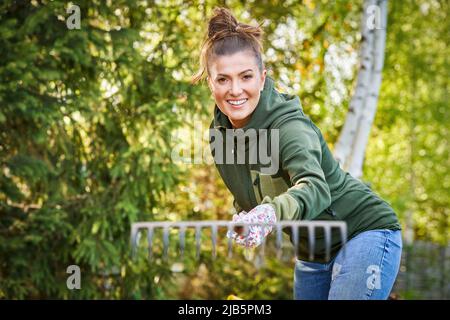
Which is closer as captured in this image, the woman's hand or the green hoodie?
the woman's hand

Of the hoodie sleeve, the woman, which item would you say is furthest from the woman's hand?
the woman

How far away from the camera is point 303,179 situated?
216 cm

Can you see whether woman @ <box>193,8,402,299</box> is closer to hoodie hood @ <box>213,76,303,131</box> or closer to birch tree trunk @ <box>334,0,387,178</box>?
hoodie hood @ <box>213,76,303,131</box>

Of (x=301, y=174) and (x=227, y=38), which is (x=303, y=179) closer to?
(x=301, y=174)

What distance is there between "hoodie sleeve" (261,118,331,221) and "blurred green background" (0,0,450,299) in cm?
262

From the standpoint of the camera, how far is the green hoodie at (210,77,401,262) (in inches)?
87.0

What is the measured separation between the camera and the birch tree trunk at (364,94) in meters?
6.82

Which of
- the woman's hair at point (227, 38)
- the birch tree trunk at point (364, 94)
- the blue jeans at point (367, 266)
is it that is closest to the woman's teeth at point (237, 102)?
the woman's hair at point (227, 38)

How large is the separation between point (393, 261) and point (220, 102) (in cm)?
90

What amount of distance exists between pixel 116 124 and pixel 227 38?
415 centimetres

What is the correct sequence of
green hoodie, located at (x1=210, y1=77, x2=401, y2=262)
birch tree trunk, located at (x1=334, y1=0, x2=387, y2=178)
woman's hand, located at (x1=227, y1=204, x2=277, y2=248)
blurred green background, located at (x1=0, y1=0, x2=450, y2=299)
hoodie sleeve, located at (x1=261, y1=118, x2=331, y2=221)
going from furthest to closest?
birch tree trunk, located at (x1=334, y1=0, x2=387, y2=178)
blurred green background, located at (x1=0, y1=0, x2=450, y2=299)
green hoodie, located at (x1=210, y1=77, x2=401, y2=262)
hoodie sleeve, located at (x1=261, y1=118, x2=331, y2=221)
woman's hand, located at (x1=227, y1=204, x2=277, y2=248)

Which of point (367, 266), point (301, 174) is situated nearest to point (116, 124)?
point (367, 266)

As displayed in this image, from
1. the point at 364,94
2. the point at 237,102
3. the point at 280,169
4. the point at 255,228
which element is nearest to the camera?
the point at 255,228

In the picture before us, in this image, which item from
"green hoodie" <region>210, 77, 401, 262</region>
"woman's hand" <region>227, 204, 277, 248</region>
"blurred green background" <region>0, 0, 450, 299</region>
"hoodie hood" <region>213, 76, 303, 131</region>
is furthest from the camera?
"blurred green background" <region>0, 0, 450, 299</region>
